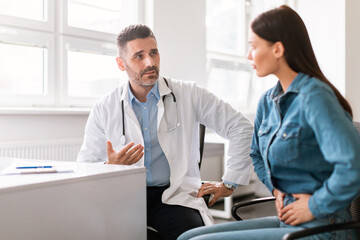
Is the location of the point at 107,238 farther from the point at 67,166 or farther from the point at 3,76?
the point at 3,76

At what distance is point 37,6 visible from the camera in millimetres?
2820

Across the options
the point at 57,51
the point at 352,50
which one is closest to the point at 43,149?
the point at 57,51

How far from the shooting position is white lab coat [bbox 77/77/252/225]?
169 cm

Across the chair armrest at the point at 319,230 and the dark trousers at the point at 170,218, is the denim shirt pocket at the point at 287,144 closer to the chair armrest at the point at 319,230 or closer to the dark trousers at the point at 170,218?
the chair armrest at the point at 319,230

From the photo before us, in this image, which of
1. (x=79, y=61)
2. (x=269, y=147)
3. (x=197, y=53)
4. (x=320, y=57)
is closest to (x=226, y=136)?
(x=269, y=147)

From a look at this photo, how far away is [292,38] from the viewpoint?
106 centimetres

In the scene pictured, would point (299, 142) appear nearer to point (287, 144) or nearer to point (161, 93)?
point (287, 144)

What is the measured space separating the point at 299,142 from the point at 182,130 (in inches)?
31.9

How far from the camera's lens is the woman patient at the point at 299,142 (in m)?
0.92

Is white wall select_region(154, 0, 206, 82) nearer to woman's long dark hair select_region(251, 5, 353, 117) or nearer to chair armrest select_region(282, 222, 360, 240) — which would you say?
woman's long dark hair select_region(251, 5, 353, 117)

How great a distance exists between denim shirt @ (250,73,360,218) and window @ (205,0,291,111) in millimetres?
3147

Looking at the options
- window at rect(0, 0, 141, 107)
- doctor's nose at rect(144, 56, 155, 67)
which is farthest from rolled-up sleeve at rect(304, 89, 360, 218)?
window at rect(0, 0, 141, 107)

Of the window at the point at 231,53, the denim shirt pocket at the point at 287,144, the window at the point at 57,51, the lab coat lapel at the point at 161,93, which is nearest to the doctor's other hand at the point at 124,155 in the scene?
the lab coat lapel at the point at 161,93

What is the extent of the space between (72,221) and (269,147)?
0.58 m
